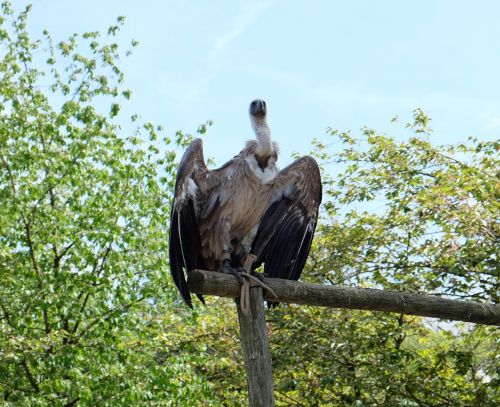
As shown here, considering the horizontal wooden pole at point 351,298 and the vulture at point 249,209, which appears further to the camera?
the vulture at point 249,209

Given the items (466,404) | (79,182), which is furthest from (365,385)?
(79,182)

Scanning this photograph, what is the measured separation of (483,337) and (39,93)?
6.25 meters

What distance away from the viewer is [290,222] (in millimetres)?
4895

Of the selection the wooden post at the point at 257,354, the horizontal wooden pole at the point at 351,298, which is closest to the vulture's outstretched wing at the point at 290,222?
the horizontal wooden pole at the point at 351,298

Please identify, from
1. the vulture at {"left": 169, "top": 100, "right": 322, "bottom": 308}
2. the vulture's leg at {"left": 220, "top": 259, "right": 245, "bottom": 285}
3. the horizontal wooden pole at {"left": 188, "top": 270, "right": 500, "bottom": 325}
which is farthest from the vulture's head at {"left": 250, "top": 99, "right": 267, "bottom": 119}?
the horizontal wooden pole at {"left": 188, "top": 270, "right": 500, "bottom": 325}

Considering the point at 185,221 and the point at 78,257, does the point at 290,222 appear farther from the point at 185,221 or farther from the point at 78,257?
the point at 78,257

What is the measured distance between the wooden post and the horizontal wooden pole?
0.10m

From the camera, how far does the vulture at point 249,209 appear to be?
4746mm

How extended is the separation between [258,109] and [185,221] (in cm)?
78

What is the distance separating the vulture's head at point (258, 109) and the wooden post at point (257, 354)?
1.40 metres

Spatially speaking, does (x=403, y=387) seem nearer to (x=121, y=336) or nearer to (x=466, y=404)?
(x=466, y=404)

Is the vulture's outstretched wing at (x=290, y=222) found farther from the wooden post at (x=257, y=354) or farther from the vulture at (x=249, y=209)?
the wooden post at (x=257, y=354)

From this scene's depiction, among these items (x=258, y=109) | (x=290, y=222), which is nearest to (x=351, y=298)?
(x=290, y=222)

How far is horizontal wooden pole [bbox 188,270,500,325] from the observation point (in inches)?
149
